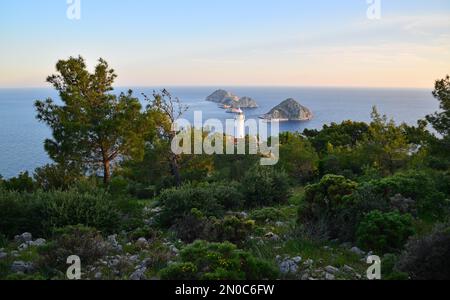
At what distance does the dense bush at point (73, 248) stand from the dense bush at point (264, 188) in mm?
6189

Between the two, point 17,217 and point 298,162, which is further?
point 298,162

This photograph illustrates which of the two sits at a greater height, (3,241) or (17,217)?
(17,217)

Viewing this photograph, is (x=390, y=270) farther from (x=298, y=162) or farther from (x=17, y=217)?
(x=298, y=162)

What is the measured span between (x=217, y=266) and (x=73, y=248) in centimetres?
284

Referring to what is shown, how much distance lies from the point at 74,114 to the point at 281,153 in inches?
429

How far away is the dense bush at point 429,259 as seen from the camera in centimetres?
613

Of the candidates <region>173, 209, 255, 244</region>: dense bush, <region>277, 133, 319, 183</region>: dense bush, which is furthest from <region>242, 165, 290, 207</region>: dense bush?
<region>277, 133, 319, 183</region>: dense bush

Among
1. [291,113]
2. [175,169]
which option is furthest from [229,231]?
[291,113]

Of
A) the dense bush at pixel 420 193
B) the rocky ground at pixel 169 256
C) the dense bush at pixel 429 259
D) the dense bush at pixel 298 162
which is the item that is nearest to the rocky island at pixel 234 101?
the dense bush at pixel 298 162

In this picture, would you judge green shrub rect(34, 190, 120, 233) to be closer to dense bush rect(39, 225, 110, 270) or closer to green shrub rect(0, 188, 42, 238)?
green shrub rect(0, 188, 42, 238)

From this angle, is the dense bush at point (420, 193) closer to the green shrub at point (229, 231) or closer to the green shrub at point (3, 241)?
the green shrub at point (229, 231)

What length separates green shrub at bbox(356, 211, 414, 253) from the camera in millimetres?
7895

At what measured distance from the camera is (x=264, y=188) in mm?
13234
